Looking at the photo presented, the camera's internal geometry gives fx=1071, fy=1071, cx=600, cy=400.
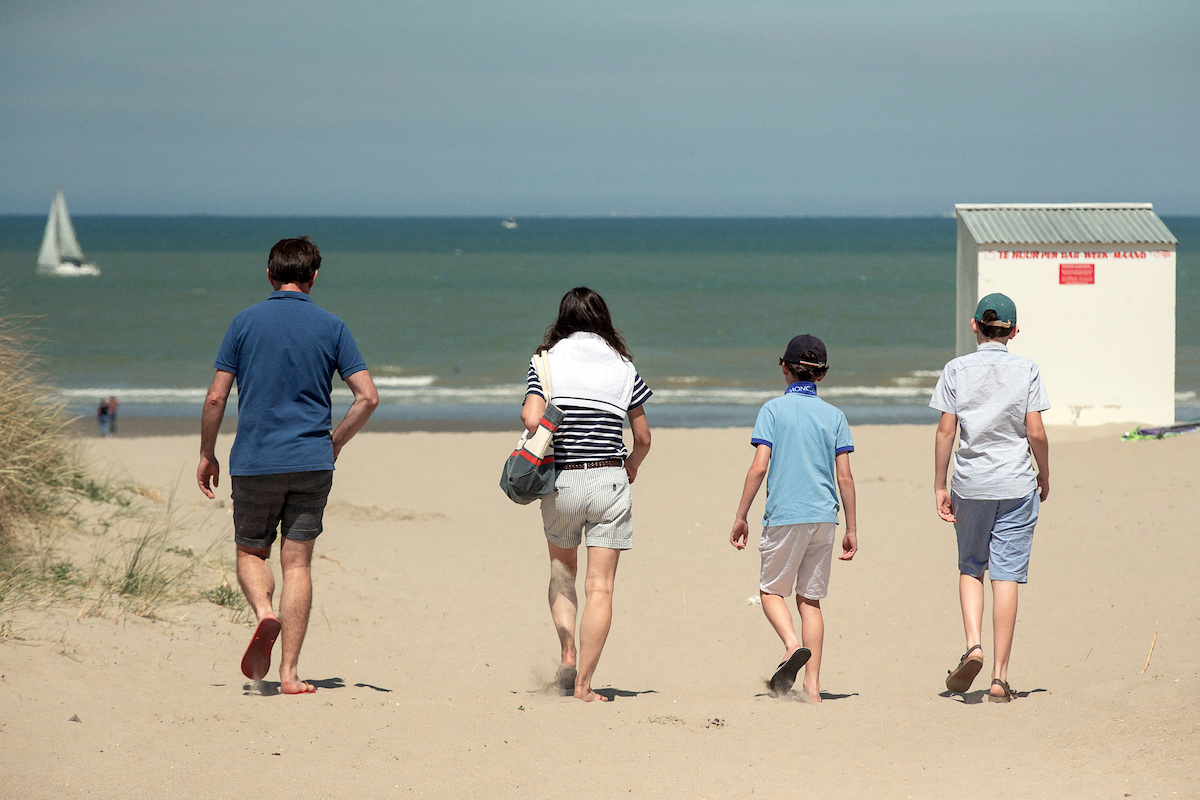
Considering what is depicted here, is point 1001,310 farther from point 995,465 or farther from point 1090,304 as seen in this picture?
point 1090,304

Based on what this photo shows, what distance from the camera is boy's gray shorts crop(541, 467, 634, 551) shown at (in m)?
4.08

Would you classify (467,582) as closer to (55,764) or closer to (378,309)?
(55,764)

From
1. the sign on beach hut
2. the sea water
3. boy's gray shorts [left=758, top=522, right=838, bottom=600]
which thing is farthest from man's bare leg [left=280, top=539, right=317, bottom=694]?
the sign on beach hut

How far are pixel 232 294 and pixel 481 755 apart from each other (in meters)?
52.3

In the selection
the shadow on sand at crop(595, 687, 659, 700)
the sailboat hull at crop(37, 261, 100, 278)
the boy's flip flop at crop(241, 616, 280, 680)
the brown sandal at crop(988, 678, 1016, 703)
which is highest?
the sailboat hull at crop(37, 261, 100, 278)

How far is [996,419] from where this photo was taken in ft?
13.8

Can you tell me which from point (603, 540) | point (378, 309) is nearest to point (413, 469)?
point (603, 540)

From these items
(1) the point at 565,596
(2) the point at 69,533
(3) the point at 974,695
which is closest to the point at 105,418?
(2) the point at 69,533

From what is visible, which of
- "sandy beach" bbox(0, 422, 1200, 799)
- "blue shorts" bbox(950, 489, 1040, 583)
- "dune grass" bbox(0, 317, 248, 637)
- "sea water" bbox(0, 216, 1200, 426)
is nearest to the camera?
"sandy beach" bbox(0, 422, 1200, 799)

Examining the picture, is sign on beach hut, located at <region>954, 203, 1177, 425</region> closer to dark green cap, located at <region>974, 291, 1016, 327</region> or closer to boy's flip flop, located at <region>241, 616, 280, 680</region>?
dark green cap, located at <region>974, 291, 1016, 327</region>

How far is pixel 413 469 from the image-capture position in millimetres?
11414

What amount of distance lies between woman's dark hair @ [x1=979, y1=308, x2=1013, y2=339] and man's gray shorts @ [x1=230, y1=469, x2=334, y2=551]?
2.63m

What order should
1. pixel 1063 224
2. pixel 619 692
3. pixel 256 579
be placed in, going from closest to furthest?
pixel 256 579, pixel 619 692, pixel 1063 224

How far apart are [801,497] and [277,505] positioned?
6.51ft
